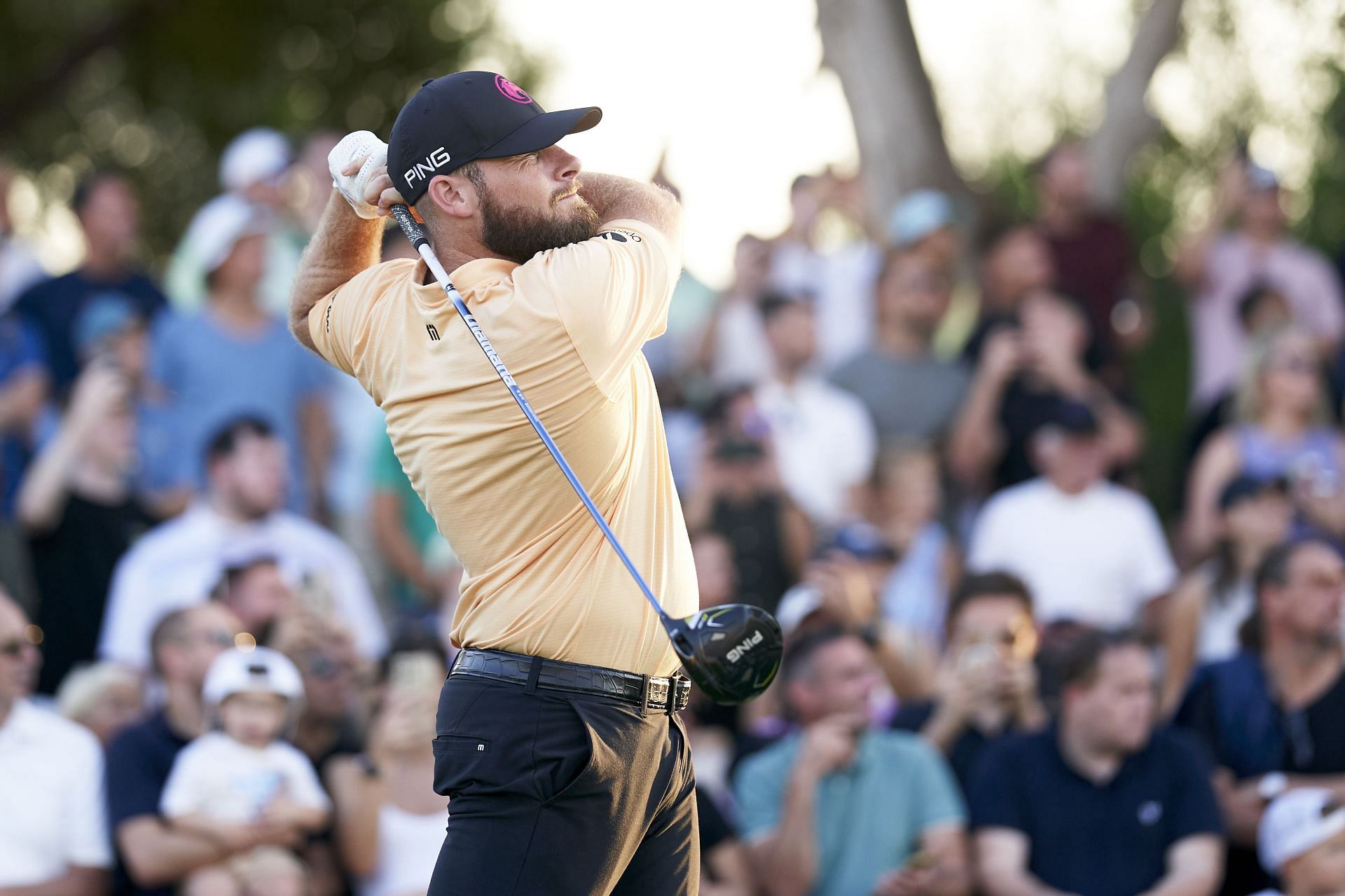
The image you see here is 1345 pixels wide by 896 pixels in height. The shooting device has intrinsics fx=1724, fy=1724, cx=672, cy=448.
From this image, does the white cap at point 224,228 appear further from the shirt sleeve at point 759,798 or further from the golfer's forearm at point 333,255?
the golfer's forearm at point 333,255

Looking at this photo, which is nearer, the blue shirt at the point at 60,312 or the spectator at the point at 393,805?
the spectator at the point at 393,805

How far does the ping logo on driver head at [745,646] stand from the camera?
3414mm

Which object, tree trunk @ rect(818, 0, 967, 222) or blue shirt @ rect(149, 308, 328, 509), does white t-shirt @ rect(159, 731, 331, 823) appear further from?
tree trunk @ rect(818, 0, 967, 222)

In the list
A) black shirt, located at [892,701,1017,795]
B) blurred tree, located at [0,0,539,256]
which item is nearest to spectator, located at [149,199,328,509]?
black shirt, located at [892,701,1017,795]

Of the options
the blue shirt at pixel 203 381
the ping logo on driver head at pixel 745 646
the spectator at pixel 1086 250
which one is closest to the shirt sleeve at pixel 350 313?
the ping logo on driver head at pixel 745 646

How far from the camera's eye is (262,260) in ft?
26.8

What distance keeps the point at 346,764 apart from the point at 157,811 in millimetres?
676

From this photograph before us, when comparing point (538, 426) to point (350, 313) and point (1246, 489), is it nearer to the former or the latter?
point (350, 313)

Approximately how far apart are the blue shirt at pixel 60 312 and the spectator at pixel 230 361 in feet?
1.53

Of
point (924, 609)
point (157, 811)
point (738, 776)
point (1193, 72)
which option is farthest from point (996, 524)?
point (1193, 72)

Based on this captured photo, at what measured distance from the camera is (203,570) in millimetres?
7168

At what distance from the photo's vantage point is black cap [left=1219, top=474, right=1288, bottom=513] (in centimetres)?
761

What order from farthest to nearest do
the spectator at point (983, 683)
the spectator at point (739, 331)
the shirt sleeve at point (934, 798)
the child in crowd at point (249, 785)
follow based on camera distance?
the spectator at point (739, 331), the spectator at point (983, 683), the shirt sleeve at point (934, 798), the child in crowd at point (249, 785)

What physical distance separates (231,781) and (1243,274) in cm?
640
